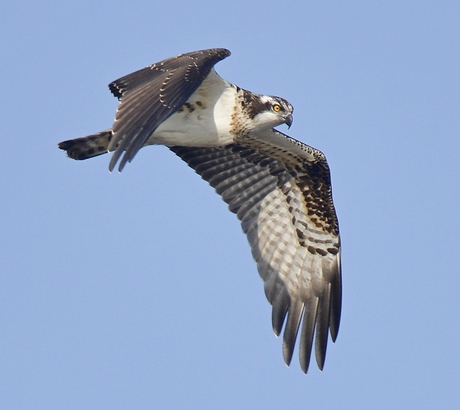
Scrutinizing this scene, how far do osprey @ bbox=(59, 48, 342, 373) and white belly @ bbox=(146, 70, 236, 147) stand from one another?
0.01 m

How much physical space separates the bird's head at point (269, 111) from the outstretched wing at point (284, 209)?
720mm

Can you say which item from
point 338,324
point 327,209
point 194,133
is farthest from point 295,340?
point 194,133

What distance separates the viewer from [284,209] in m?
14.5

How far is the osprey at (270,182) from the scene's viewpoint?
1285 centimetres

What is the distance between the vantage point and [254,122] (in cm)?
1297

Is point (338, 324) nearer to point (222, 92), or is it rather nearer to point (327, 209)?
point (327, 209)

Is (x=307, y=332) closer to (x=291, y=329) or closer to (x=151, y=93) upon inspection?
(x=291, y=329)

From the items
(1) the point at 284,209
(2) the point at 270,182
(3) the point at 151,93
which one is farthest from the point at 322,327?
(3) the point at 151,93

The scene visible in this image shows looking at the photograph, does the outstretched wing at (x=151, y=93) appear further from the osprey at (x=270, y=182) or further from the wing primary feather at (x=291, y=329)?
the wing primary feather at (x=291, y=329)

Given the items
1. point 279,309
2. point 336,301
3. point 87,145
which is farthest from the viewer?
point 336,301

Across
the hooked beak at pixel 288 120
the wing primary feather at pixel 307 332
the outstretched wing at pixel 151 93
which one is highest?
the hooked beak at pixel 288 120

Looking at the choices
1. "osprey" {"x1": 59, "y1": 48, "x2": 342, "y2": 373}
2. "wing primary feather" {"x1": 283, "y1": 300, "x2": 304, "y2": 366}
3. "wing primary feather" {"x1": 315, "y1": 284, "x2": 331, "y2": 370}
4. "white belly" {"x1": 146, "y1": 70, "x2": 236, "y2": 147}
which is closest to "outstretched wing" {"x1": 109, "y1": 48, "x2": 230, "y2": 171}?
"osprey" {"x1": 59, "y1": 48, "x2": 342, "y2": 373}

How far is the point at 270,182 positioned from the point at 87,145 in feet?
9.11

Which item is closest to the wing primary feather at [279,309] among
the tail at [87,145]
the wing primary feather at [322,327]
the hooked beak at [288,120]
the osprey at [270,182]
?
the osprey at [270,182]
